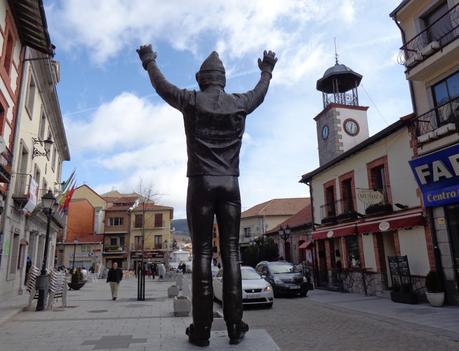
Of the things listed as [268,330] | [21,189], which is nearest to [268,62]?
[268,330]

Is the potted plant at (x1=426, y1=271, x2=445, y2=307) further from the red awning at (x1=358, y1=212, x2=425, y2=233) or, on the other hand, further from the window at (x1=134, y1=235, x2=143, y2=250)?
the window at (x1=134, y1=235, x2=143, y2=250)

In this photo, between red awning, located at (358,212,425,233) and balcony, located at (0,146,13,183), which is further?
red awning, located at (358,212,425,233)

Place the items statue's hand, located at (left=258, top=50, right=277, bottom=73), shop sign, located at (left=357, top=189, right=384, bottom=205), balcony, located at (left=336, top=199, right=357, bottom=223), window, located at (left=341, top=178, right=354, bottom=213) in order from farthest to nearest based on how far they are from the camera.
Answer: window, located at (left=341, top=178, right=354, bottom=213) → balcony, located at (left=336, top=199, right=357, bottom=223) → shop sign, located at (left=357, top=189, right=384, bottom=205) → statue's hand, located at (left=258, top=50, right=277, bottom=73)

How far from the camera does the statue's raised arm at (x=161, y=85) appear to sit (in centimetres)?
486

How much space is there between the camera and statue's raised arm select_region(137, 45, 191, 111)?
486 centimetres

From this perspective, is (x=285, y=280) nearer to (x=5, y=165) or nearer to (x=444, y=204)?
(x=444, y=204)

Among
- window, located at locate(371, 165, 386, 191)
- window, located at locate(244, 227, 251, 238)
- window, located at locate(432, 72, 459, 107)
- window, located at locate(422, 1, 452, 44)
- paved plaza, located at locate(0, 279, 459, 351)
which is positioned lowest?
paved plaza, located at locate(0, 279, 459, 351)

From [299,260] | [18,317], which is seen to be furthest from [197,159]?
[299,260]

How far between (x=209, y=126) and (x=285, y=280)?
47.9 feet

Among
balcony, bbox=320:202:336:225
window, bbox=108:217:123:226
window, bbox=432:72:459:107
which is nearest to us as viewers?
window, bbox=432:72:459:107

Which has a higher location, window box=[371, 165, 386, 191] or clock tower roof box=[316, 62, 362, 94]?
clock tower roof box=[316, 62, 362, 94]


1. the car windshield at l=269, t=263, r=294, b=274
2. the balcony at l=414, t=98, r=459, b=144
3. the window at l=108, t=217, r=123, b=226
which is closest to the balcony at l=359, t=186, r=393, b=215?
the balcony at l=414, t=98, r=459, b=144

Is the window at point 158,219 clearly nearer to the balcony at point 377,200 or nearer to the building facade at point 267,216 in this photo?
the building facade at point 267,216

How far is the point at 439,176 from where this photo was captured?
1359 centimetres
